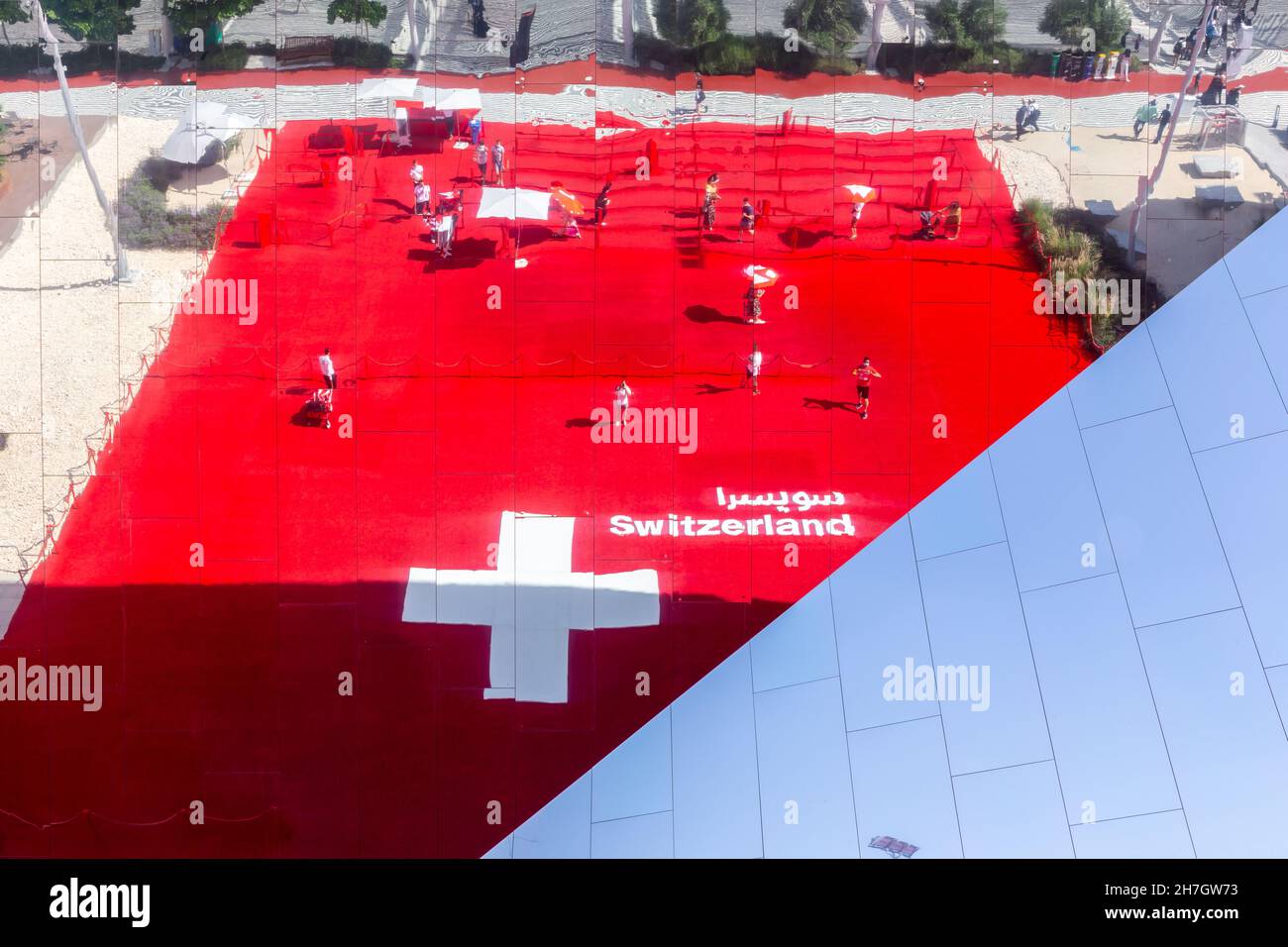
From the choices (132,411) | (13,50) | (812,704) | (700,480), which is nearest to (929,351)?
(700,480)

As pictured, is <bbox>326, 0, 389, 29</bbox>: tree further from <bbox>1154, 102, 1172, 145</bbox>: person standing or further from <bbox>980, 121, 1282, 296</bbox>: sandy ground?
<bbox>1154, 102, 1172, 145</bbox>: person standing

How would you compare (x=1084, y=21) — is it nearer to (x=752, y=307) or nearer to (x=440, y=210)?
(x=752, y=307)

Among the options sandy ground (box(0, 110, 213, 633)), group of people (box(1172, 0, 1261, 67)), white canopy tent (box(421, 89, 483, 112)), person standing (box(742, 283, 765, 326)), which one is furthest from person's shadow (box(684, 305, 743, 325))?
group of people (box(1172, 0, 1261, 67))

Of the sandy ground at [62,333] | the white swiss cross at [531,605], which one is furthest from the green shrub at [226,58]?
the white swiss cross at [531,605]

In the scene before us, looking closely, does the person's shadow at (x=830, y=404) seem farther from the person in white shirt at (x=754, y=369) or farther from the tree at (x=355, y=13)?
the tree at (x=355, y=13)

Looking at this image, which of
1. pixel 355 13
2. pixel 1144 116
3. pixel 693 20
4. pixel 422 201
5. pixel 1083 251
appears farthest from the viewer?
pixel 693 20

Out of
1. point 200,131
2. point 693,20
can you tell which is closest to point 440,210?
point 200,131
